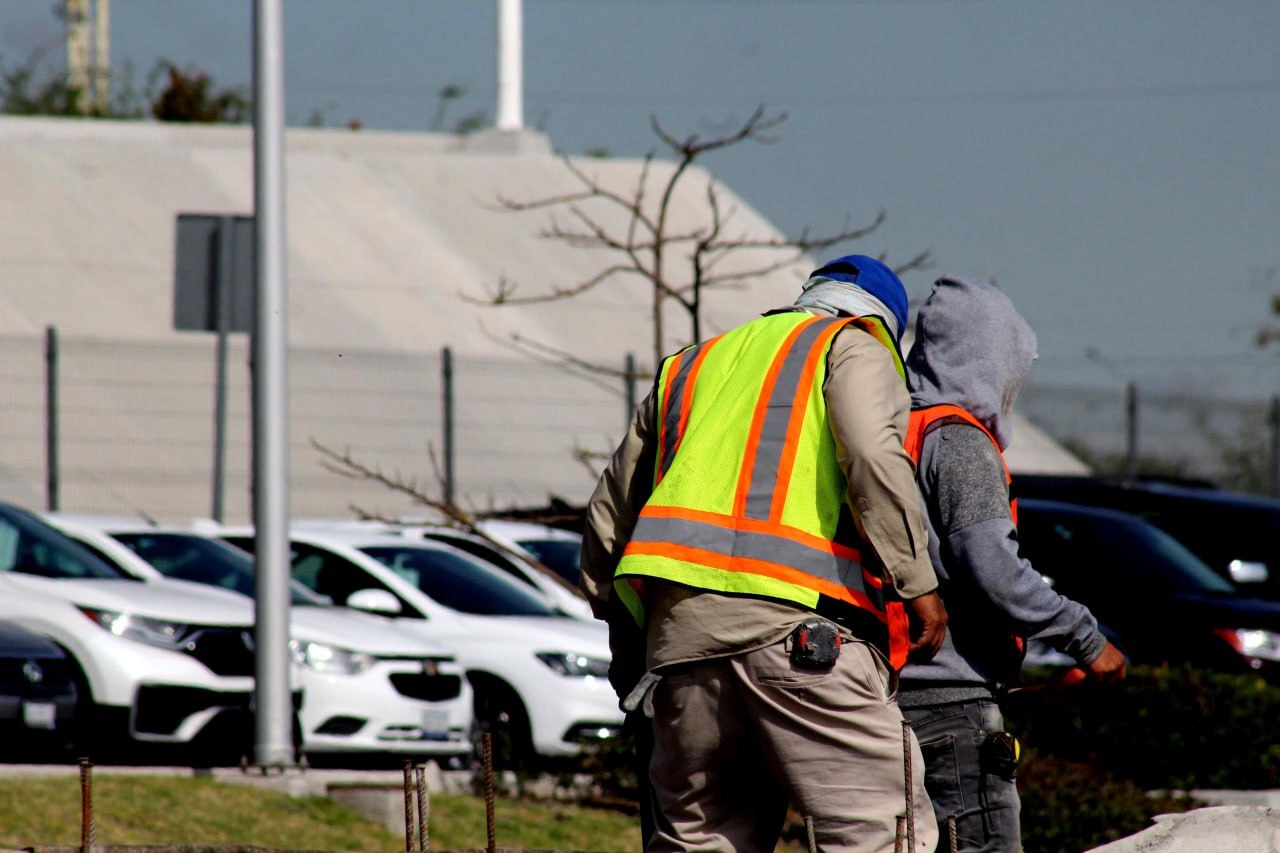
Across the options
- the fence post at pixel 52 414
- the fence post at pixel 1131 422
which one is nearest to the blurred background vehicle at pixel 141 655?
the fence post at pixel 52 414

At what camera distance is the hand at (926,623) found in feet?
11.8

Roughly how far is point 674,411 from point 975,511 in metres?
0.71

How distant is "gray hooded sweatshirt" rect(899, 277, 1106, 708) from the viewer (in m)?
4.00

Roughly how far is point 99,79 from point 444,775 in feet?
134

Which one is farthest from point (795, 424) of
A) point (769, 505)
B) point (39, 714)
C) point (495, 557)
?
point (495, 557)

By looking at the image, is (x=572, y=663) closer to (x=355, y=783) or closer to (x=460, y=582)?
(x=460, y=582)

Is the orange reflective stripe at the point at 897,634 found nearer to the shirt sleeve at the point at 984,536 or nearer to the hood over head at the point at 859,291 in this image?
the shirt sleeve at the point at 984,536

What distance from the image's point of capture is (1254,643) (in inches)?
429

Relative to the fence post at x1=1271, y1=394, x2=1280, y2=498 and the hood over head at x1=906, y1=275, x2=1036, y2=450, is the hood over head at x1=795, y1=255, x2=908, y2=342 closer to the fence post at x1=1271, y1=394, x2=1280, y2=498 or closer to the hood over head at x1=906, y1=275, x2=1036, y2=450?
the hood over head at x1=906, y1=275, x2=1036, y2=450

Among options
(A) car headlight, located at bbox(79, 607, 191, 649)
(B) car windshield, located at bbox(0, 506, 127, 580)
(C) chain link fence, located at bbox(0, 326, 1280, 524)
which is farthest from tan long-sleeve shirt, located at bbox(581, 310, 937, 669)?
(C) chain link fence, located at bbox(0, 326, 1280, 524)

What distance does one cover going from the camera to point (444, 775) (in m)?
9.39

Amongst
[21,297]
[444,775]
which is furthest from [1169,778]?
[21,297]

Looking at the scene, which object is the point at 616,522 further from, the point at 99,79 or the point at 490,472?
the point at 99,79

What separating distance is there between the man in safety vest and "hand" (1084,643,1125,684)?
0.69 m
